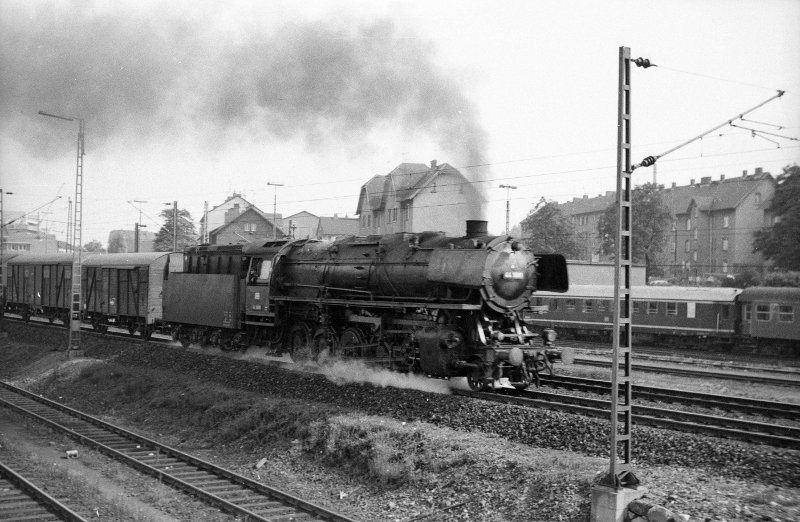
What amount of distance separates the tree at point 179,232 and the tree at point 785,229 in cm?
4994

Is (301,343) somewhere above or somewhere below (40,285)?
below

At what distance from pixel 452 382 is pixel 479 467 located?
495cm

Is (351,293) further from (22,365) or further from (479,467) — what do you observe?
(22,365)

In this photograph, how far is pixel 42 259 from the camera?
3462 cm

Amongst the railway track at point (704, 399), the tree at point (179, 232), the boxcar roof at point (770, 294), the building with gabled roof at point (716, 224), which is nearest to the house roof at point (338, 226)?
the tree at point (179, 232)

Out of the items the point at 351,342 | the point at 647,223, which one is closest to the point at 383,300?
the point at 351,342

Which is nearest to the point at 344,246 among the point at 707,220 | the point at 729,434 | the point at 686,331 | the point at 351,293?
the point at 351,293

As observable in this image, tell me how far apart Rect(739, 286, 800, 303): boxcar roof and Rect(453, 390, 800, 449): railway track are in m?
18.5

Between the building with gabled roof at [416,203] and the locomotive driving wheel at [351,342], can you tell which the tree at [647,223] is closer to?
the building with gabled roof at [416,203]

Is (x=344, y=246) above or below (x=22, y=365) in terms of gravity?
above

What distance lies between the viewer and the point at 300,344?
1908cm

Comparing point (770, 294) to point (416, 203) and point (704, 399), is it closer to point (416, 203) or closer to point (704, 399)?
point (416, 203)

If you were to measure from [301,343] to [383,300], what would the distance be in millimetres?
4126

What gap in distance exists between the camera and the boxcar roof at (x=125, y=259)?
90.1 feet
